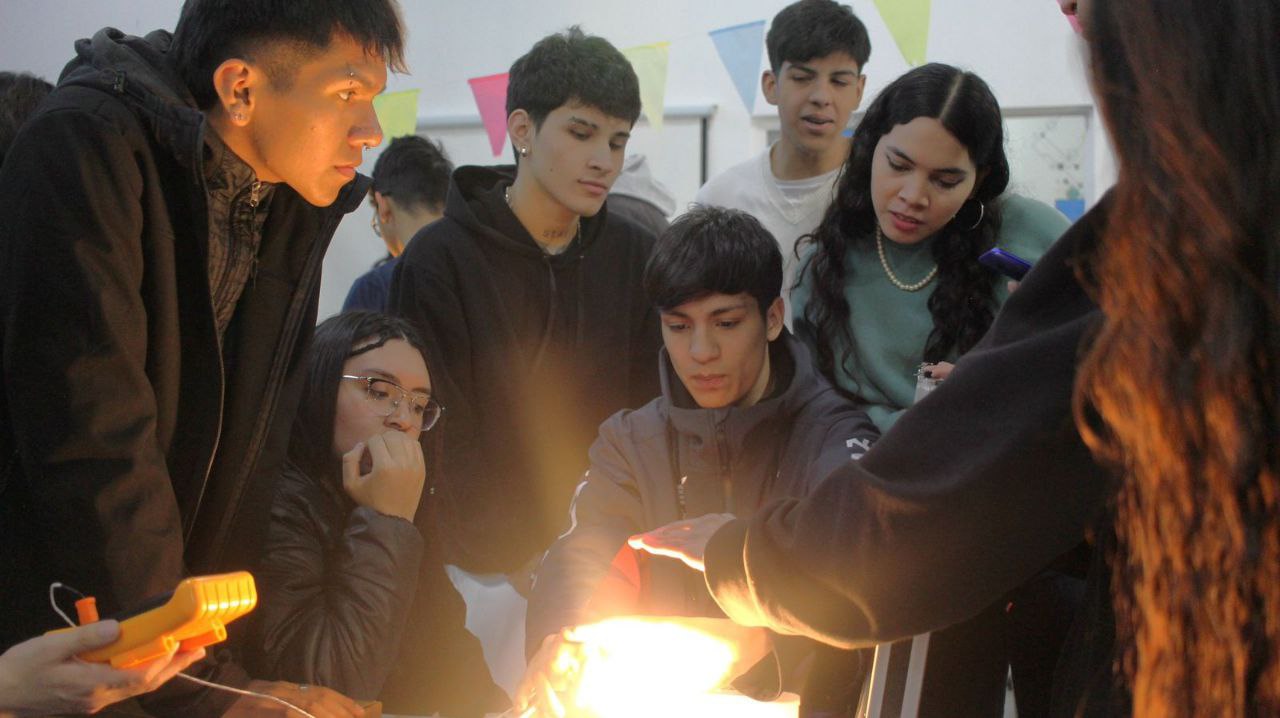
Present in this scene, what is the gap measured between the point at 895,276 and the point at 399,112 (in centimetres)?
286

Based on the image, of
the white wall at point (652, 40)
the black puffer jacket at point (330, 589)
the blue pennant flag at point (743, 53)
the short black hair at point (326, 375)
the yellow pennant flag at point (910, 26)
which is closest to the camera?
the black puffer jacket at point (330, 589)

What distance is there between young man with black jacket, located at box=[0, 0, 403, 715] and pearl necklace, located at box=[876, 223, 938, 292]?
0.97 metres

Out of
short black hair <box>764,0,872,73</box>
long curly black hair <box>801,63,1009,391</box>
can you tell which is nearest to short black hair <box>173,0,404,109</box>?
long curly black hair <box>801,63,1009,391</box>

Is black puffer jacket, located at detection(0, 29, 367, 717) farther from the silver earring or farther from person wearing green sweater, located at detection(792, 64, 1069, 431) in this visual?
the silver earring

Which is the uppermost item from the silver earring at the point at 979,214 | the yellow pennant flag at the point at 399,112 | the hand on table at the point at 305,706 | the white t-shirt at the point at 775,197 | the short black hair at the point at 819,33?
the yellow pennant flag at the point at 399,112

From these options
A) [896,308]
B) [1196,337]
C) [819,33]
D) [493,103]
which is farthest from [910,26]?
[1196,337]

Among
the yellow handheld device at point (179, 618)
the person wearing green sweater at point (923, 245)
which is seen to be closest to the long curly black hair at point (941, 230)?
the person wearing green sweater at point (923, 245)

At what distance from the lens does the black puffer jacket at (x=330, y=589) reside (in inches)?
71.2

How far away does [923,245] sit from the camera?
218 centimetres

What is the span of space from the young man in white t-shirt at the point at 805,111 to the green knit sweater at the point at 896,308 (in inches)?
22.2

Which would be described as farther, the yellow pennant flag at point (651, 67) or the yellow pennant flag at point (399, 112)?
the yellow pennant flag at point (399, 112)

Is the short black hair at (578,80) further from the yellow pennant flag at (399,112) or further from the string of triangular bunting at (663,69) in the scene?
the yellow pennant flag at (399,112)

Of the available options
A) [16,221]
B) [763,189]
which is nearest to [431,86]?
[763,189]

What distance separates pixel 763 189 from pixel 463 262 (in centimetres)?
76
